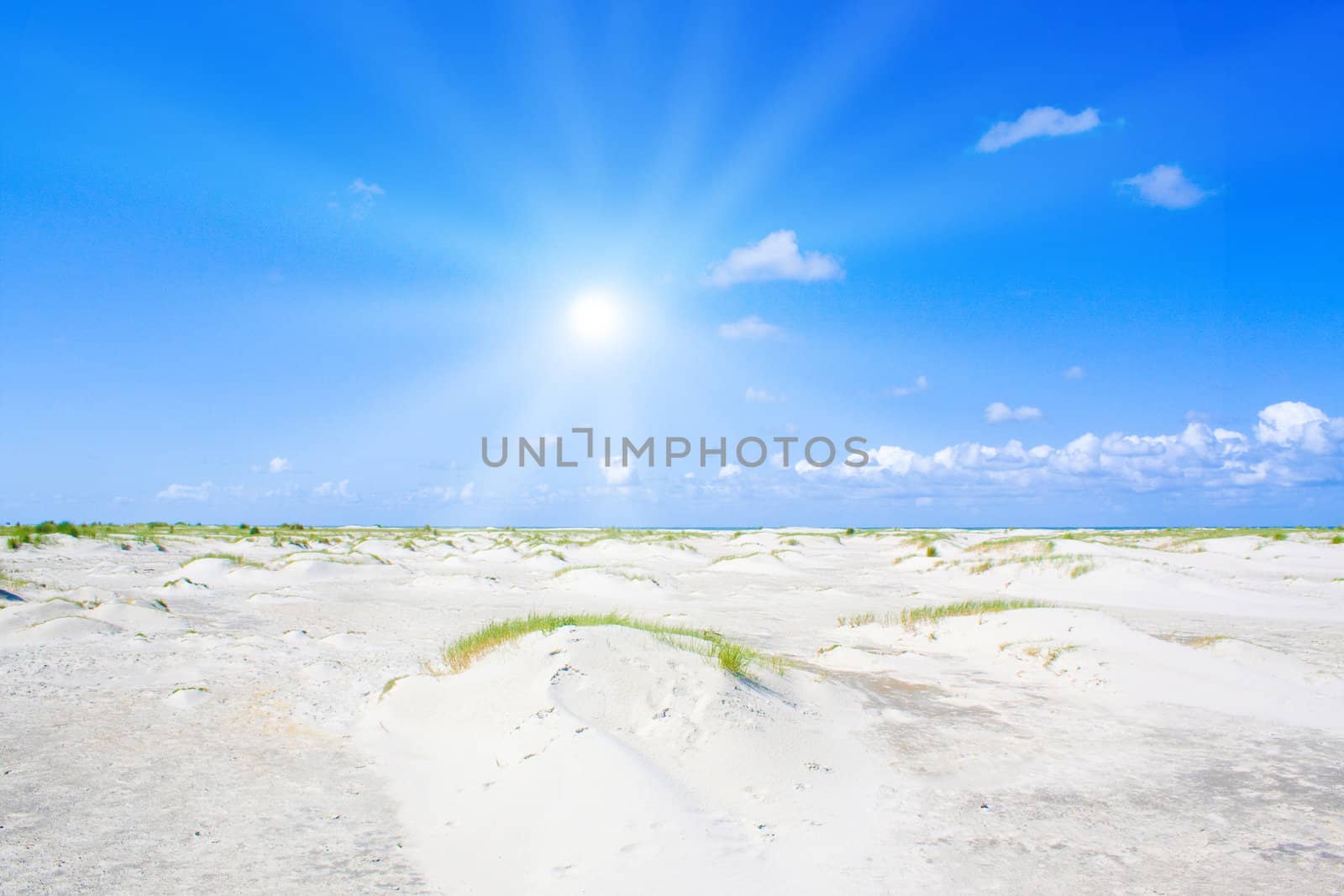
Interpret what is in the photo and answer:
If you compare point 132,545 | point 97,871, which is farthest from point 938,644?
point 132,545

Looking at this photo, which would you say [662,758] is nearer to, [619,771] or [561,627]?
[619,771]

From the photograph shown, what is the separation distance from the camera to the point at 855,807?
4.68 meters

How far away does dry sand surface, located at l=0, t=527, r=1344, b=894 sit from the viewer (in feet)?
12.9

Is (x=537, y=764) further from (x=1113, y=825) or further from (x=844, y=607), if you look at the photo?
(x=844, y=607)

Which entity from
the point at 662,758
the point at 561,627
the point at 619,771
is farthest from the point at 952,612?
the point at 619,771

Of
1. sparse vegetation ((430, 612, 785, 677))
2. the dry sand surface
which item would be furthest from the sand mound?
sparse vegetation ((430, 612, 785, 677))

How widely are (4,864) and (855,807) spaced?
489 cm

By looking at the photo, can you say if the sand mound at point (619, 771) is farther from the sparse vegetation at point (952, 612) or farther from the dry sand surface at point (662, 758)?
the sparse vegetation at point (952, 612)

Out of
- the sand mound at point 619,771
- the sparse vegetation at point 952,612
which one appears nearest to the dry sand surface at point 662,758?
the sand mound at point 619,771

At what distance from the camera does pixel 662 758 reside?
536 centimetres

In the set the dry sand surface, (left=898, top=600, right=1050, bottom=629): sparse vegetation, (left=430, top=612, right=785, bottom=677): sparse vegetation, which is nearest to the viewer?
the dry sand surface

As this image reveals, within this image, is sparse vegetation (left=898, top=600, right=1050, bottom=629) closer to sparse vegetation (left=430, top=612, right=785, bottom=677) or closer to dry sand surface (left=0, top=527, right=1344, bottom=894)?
dry sand surface (left=0, top=527, right=1344, bottom=894)

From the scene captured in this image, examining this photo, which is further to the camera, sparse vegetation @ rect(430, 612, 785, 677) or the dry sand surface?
sparse vegetation @ rect(430, 612, 785, 677)

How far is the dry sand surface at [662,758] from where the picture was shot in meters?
3.93
